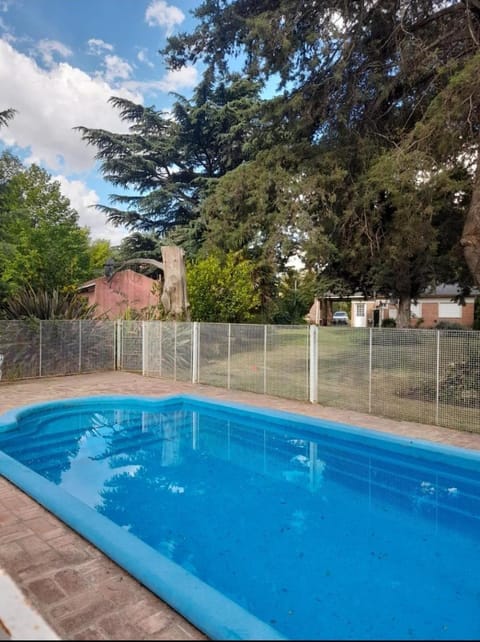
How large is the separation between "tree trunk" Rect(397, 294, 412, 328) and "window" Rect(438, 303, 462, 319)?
11502 mm

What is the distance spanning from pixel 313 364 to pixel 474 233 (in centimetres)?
379

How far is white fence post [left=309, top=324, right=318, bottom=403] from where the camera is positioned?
8695 mm

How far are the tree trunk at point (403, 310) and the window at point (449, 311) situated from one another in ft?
37.7

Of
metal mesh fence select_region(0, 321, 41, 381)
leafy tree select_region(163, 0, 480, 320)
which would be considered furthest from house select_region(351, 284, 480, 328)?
metal mesh fence select_region(0, 321, 41, 381)

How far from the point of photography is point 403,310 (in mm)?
20016

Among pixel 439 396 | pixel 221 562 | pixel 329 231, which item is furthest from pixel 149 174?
pixel 221 562

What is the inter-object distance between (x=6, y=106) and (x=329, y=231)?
1287cm

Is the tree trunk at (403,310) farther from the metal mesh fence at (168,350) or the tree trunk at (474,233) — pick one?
the tree trunk at (474,233)

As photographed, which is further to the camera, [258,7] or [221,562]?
[258,7]

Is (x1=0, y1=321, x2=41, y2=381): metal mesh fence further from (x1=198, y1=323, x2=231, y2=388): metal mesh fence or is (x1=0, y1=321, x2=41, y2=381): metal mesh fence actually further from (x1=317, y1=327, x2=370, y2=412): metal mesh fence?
(x1=317, y1=327, x2=370, y2=412): metal mesh fence

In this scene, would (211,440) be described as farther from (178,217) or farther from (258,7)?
(178,217)

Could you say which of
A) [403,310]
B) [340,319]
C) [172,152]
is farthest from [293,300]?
[340,319]

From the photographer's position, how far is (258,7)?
9.17 m

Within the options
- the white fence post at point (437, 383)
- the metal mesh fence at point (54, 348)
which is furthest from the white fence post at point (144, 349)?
the white fence post at point (437, 383)
